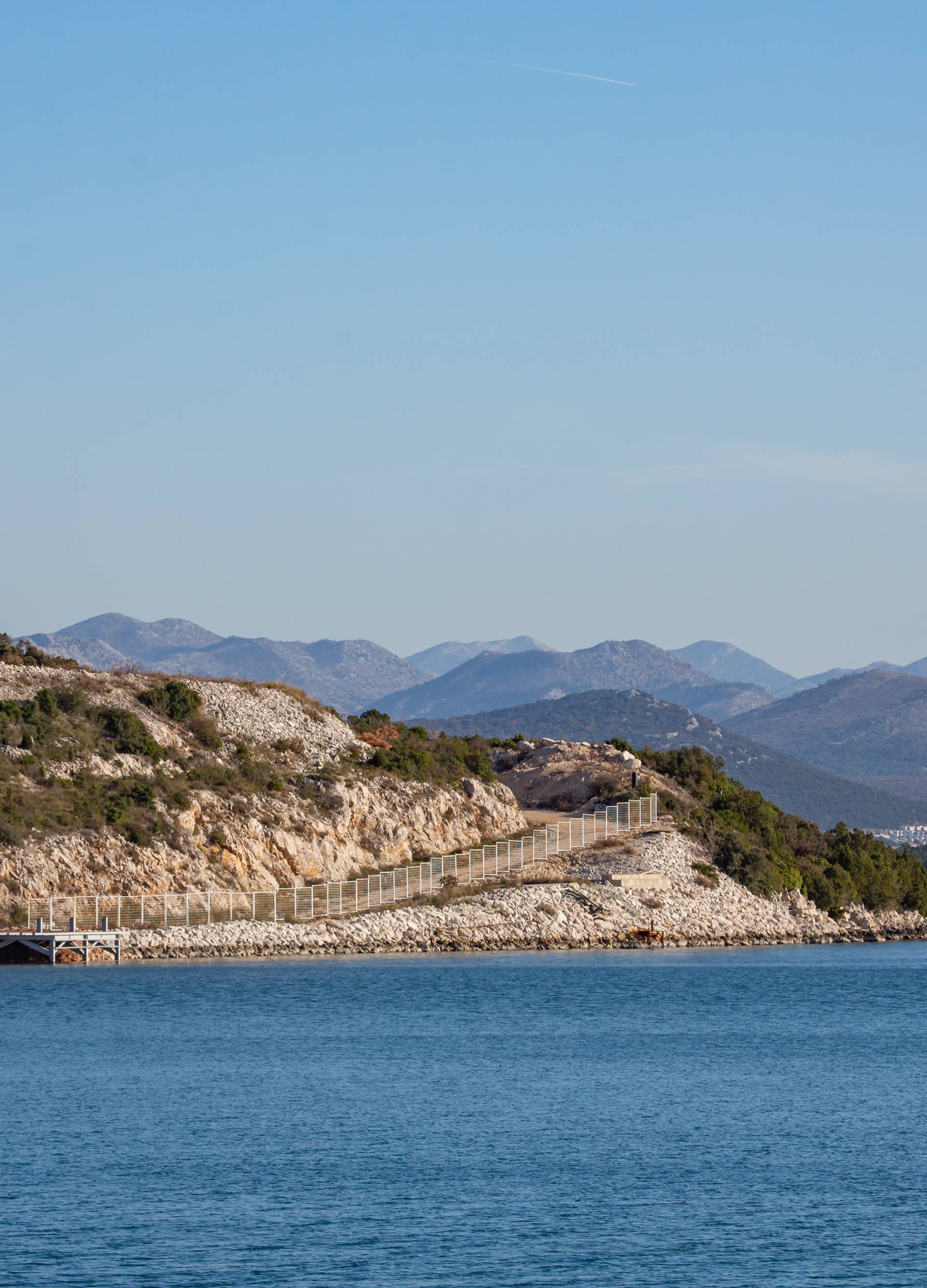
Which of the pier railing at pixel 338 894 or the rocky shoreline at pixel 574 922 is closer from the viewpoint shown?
the pier railing at pixel 338 894

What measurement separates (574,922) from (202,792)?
58.8 ft

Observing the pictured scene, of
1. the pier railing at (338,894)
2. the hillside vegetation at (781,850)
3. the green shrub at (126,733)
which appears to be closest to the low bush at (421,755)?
the pier railing at (338,894)

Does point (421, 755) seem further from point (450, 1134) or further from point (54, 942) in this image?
point (450, 1134)

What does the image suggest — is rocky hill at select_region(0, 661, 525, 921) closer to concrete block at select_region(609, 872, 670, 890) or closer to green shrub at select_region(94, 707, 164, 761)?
green shrub at select_region(94, 707, 164, 761)

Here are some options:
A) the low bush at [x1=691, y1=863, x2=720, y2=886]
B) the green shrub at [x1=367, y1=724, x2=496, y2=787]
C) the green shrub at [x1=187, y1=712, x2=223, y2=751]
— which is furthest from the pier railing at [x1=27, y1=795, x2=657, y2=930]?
the green shrub at [x1=187, y1=712, x2=223, y2=751]

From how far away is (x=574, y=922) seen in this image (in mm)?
79938

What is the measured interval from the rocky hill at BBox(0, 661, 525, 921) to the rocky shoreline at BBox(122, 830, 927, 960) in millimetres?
3883

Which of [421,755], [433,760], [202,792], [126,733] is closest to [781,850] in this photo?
[433,760]

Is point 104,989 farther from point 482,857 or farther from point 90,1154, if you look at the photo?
point 482,857

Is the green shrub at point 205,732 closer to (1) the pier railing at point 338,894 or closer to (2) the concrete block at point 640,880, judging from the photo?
(1) the pier railing at point 338,894

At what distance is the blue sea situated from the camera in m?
26.0

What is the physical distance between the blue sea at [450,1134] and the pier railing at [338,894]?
5163 mm

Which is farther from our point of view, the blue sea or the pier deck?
the pier deck

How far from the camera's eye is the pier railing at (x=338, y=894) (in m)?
67.4
